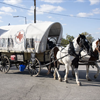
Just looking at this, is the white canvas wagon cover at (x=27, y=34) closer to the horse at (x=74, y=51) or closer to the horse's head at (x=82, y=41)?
the horse at (x=74, y=51)

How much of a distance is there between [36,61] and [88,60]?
107 inches

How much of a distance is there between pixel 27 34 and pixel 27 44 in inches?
20.6

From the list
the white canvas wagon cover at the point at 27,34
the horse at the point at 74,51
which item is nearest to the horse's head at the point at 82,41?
the horse at the point at 74,51

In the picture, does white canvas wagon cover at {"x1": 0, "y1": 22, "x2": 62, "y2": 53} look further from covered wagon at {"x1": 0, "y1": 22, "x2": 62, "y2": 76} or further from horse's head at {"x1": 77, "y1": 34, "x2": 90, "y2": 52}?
horse's head at {"x1": 77, "y1": 34, "x2": 90, "y2": 52}

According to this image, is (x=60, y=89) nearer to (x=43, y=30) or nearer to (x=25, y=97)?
(x=25, y=97)

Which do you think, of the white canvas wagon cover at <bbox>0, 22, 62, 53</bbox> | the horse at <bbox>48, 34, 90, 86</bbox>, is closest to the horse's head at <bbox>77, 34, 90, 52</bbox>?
the horse at <bbox>48, 34, 90, 86</bbox>

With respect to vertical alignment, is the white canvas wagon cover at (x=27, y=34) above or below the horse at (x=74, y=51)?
above

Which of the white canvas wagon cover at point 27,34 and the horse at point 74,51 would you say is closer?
the horse at point 74,51

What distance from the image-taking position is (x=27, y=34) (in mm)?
7379

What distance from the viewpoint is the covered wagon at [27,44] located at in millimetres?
7129

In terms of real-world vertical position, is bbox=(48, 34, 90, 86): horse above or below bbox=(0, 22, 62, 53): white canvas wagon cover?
below

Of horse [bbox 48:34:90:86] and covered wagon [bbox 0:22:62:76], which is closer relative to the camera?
horse [bbox 48:34:90:86]

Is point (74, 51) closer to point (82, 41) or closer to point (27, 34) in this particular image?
point (82, 41)

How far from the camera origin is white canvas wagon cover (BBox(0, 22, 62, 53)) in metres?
7.08
